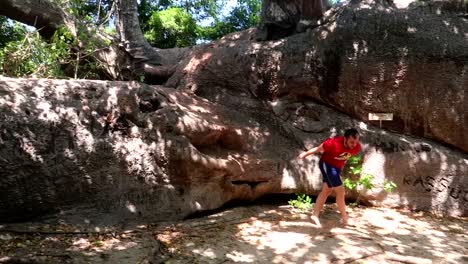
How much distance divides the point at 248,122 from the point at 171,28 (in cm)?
732

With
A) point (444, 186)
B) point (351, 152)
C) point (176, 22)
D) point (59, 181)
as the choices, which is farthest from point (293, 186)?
point (176, 22)

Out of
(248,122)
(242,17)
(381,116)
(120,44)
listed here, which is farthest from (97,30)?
(242,17)

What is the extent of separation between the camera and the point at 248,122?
6.70 meters

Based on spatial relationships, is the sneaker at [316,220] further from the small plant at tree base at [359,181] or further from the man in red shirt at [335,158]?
the small plant at tree base at [359,181]

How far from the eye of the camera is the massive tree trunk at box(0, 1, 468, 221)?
4.92m

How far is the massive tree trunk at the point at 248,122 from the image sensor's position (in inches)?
194

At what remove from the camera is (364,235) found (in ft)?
16.1

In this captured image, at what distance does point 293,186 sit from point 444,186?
7.26ft

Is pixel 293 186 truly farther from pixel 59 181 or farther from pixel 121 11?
pixel 121 11

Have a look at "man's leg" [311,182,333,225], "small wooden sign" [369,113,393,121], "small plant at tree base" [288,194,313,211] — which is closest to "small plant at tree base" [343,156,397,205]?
"small plant at tree base" [288,194,313,211]

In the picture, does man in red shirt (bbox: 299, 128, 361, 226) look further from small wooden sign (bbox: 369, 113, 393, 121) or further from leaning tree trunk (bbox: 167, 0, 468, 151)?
leaning tree trunk (bbox: 167, 0, 468, 151)

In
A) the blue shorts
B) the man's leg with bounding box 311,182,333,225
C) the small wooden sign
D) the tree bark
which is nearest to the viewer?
the blue shorts

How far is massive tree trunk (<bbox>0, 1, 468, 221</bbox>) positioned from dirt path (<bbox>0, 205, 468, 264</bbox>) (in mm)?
391

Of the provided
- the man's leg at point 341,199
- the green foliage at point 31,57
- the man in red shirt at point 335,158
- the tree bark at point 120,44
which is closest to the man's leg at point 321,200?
the man in red shirt at point 335,158
